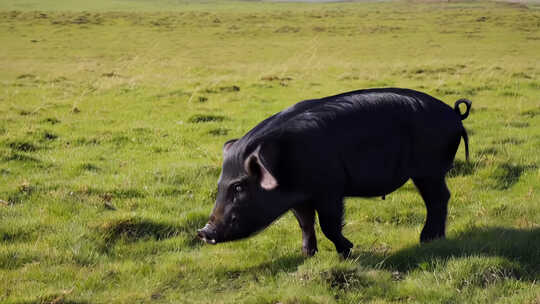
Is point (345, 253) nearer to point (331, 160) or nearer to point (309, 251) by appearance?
point (309, 251)

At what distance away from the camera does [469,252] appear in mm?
5078

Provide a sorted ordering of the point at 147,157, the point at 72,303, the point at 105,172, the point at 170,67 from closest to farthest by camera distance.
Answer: the point at 72,303, the point at 105,172, the point at 147,157, the point at 170,67

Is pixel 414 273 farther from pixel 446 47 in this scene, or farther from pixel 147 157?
pixel 446 47

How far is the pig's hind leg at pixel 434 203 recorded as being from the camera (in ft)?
17.9

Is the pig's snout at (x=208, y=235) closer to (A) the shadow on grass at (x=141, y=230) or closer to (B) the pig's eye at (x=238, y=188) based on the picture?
(B) the pig's eye at (x=238, y=188)

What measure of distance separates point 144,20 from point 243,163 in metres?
55.7

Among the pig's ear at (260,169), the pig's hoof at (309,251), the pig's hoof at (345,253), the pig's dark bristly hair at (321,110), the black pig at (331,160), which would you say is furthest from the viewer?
the pig's hoof at (309,251)

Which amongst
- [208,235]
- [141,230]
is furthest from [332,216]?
[141,230]

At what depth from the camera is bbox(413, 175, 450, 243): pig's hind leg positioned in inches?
215

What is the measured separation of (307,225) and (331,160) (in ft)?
2.76

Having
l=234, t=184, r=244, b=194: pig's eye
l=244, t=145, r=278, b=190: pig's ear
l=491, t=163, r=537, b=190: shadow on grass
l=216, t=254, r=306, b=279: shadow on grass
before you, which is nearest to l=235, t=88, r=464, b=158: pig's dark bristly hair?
l=244, t=145, r=278, b=190: pig's ear

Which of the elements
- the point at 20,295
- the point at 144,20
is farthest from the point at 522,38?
the point at 20,295

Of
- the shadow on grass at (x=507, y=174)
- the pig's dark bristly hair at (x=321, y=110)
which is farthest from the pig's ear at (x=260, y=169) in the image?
the shadow on grass at (x=507, y=174)

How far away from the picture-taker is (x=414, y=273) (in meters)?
4.89
